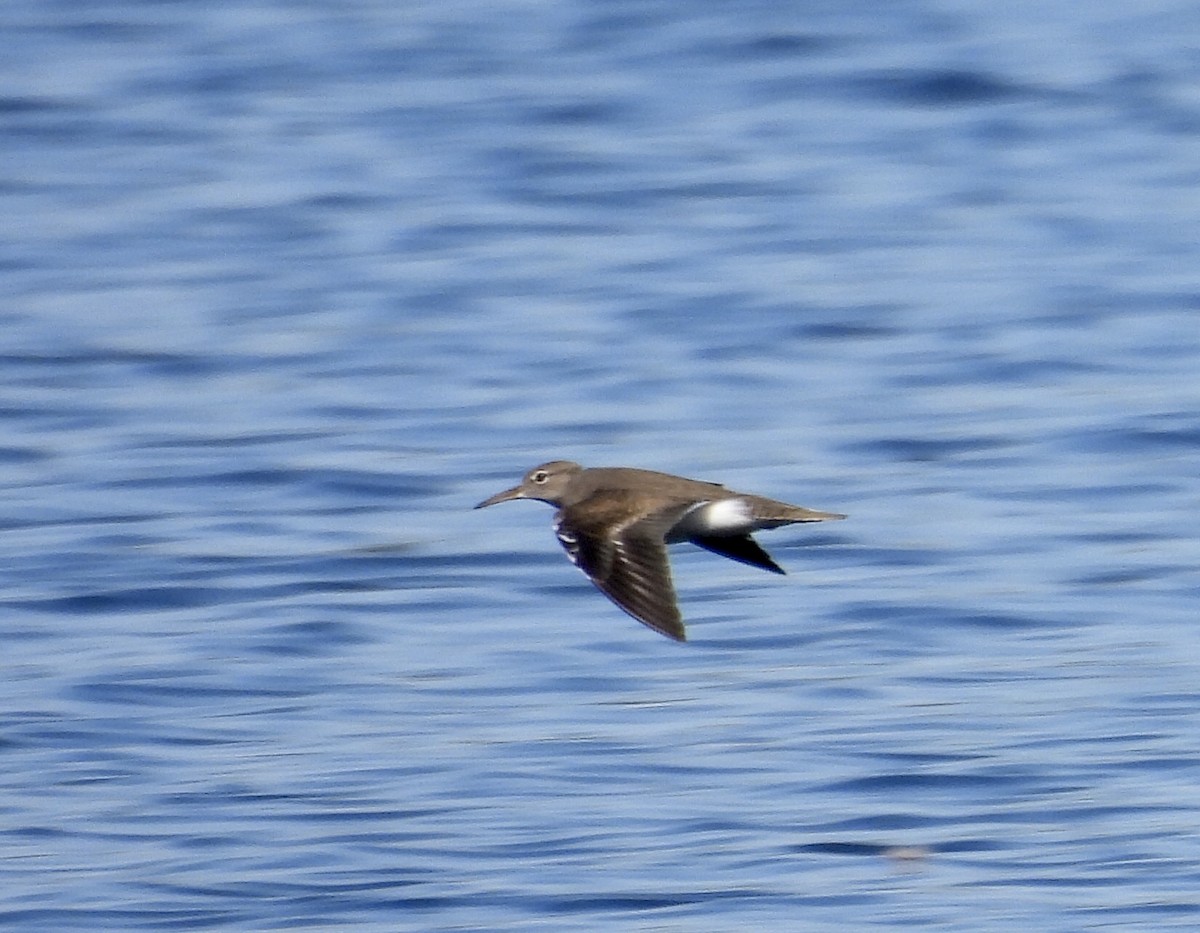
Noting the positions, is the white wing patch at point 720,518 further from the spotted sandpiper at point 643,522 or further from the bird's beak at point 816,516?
the bird's beak at point 816,516

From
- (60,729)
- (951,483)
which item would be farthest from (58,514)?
(951,483)

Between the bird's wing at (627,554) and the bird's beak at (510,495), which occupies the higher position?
the bird's beak at (510,495)

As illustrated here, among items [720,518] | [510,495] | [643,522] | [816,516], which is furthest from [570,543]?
[510,495]

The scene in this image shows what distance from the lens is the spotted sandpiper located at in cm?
804

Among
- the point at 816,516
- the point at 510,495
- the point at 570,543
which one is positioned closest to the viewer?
the point at 570,543

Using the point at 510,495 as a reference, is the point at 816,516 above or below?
below

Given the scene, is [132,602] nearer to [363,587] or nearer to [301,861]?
[363,587]

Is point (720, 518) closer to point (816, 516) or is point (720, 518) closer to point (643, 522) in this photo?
point (816, 516)

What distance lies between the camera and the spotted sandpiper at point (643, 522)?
804 cm

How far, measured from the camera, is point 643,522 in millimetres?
8492

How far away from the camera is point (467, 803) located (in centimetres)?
984

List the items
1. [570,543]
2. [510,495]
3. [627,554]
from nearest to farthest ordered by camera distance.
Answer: [627,554] → [570,543] → [510,495]

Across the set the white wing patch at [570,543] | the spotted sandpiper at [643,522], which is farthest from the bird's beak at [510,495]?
the white wing patch at [570,543]

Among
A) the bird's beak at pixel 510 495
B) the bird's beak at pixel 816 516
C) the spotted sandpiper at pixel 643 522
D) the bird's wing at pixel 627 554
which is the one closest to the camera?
the bird's wing at pixel 627 554
